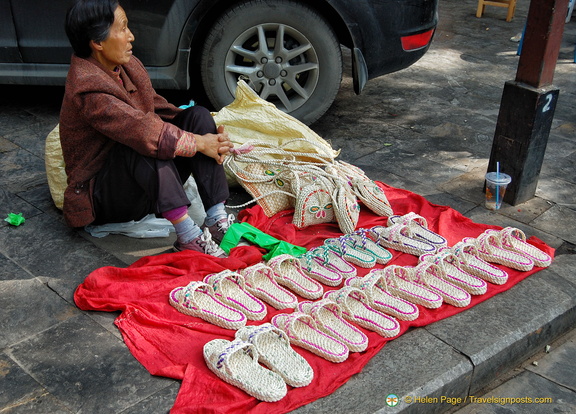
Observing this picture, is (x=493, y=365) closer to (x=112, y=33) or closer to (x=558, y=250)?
(x=558, y=250)

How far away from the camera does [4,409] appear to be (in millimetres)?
2350

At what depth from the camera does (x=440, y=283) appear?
3100mm

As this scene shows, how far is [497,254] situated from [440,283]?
0.41m

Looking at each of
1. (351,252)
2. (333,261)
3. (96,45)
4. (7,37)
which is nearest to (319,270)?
(333,261)

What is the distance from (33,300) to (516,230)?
2.35 m

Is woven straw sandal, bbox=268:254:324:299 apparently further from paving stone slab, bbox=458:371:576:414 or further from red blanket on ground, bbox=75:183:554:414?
paving stone slab, bbox=458:371:576:414

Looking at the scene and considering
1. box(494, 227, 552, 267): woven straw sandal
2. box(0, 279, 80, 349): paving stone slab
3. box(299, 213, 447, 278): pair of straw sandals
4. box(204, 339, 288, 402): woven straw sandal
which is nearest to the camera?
box(204, 339, 288, 402): woven straw sandal

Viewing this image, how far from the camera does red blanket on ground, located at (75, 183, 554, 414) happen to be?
2.42 m

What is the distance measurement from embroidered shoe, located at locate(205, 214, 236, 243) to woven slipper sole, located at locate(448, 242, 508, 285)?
1.14 m

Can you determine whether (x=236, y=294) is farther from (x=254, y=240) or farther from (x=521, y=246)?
(x=521, y=246)

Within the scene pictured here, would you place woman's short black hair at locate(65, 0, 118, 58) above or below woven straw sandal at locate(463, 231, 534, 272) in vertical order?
above

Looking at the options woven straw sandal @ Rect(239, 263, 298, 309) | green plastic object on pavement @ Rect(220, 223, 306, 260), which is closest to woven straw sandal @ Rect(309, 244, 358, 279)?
green plastic object on pavement @ Rect(220, 223, 306, 260)

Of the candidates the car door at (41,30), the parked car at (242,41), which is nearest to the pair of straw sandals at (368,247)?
the parked car at (242,41)

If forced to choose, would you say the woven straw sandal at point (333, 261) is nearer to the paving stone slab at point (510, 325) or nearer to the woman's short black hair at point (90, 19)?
the paving stone slab at point (510, 325)
